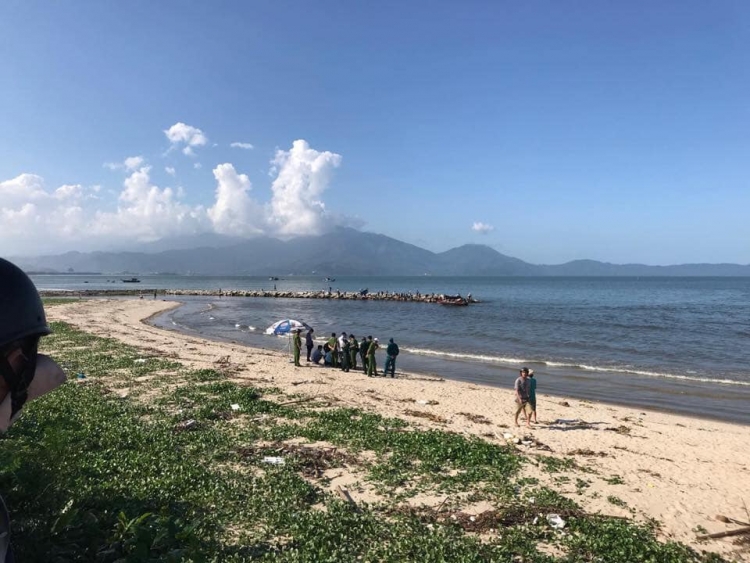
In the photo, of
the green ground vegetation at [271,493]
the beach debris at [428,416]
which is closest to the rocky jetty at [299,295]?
the beach debris at [428,416]

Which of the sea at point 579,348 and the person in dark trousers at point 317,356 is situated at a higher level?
the person in dark trousers at point 317,356

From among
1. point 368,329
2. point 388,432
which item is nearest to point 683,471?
point 388,432

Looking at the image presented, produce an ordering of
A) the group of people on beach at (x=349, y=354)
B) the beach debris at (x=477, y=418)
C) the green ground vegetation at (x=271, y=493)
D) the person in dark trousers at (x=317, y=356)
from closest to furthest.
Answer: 1. the green ground vegetation at (x=271, y=493)
2. the beach debris at (x=477, y=418)
3. the group of people on beach at (x=349, y=354)
4. the person in dark trousers at (x=317, y=356)

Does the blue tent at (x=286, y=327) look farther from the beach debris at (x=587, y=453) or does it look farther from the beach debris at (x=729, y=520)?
the beach debris at (x=729, y=520)

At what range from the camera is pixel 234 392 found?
15250 mm

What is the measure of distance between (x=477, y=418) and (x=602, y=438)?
361cm

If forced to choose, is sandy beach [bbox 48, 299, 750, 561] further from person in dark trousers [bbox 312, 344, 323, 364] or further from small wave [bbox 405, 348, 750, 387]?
small wave [bbox 405, 348, 750, 387]

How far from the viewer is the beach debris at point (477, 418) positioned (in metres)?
14.4

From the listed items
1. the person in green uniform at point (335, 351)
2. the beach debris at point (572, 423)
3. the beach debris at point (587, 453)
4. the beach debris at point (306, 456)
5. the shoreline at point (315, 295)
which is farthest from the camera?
the shoreline at point (315, 295)

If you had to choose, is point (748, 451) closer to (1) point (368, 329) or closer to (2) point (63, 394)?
(2) point (63, 394)

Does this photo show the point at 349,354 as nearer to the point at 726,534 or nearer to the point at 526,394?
the point at 526,394

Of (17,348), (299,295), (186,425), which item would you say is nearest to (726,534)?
(17,348)

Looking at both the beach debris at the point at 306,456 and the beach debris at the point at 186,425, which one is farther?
the beach debris at the point at 186,425

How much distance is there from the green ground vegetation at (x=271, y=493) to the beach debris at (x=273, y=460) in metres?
0.17
